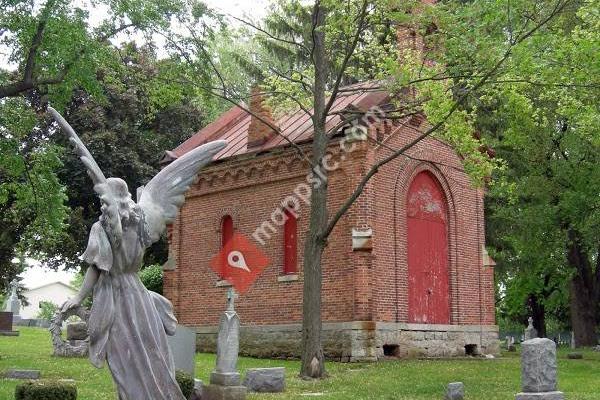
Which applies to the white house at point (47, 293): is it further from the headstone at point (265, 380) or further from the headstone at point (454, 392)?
the headstone at point (454, 392)

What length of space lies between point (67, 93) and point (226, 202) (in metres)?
7.18

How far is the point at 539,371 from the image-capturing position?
10438mm

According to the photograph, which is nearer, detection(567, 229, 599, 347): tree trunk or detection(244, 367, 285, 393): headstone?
detection(244, 367, 285, 393): headstone

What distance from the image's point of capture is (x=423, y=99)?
15570mm

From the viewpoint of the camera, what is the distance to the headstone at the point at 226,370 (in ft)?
38.7

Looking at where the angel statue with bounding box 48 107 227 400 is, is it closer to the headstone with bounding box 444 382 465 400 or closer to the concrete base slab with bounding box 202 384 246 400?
the concrete base slab with bounding box 202 384 246 400

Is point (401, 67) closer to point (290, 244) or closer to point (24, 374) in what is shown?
point (290, 244)

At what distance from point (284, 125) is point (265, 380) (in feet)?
36.8

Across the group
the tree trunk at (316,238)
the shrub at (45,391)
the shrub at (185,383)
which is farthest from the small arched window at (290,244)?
the shrub at (45,391)

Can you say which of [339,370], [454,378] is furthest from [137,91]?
[454,378]

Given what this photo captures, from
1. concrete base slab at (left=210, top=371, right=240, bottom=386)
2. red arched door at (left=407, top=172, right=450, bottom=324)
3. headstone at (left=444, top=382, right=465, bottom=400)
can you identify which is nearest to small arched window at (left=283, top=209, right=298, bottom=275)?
red arched door at (left=407, top=172, right=450, bottom=324)

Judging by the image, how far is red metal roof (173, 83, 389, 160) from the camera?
20250 millimetres

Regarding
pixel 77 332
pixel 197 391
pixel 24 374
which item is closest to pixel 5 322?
pixel 77 332

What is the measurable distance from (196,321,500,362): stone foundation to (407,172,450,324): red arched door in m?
0.53
